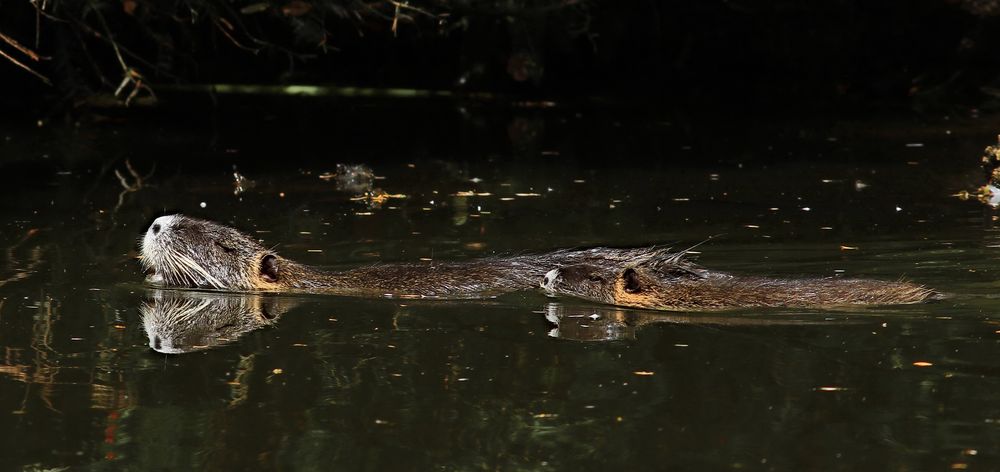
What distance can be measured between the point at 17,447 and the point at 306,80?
55.4ft

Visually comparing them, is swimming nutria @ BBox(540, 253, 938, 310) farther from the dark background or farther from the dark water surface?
the dark background

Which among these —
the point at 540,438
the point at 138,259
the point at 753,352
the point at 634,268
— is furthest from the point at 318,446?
the point at 138,259

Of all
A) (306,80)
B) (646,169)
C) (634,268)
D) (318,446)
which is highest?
(306,80)

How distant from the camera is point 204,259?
8.60 meters

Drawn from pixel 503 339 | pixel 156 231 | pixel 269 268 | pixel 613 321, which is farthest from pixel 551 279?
pixel 156 231

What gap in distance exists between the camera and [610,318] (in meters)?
7.80

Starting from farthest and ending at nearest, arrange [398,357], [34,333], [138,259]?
[138,259]
[34,333]
[398,357]

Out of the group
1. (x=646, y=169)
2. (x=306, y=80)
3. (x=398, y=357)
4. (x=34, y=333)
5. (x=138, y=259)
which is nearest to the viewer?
(x=398, y=357)

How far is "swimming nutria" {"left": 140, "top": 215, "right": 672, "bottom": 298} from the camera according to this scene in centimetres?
833

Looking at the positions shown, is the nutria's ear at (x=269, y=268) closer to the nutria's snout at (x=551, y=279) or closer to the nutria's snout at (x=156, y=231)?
the nutria's snout at (x=156, y=231)

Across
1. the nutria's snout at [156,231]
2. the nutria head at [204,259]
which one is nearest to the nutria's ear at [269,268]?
the nutria head at [204,259]

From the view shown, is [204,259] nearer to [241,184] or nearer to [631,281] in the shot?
[631,281]

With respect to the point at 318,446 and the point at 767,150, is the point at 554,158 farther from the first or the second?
the point at 318,446

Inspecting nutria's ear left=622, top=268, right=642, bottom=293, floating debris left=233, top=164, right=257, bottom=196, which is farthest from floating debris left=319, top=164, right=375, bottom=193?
nutria's ear left=622, top=268, right=642, bottom=293
